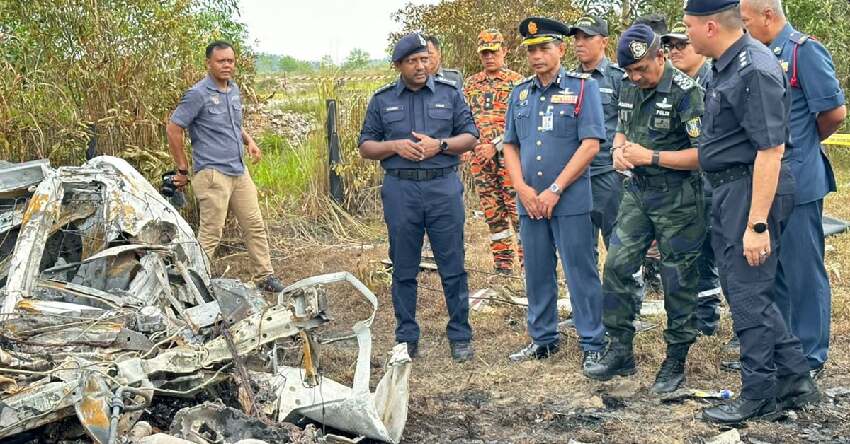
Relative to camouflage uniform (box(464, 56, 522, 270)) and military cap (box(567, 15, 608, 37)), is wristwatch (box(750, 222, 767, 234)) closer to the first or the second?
military cap (box(567, 15, 608, 37))

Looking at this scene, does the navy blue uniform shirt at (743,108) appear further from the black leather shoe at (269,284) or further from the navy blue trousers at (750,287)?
the black leather shoe at (269,284)

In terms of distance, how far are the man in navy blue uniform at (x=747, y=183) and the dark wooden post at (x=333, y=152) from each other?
6.24 m

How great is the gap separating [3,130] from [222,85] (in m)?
1.91

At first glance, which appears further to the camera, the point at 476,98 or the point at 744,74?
the point at 476,98

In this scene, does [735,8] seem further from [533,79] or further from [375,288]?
[375,288]

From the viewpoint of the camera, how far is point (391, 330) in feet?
23.6

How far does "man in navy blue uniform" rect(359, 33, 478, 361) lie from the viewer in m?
6.18

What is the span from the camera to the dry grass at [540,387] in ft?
16.0

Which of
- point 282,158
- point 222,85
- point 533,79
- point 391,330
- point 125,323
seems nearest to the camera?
point 125,323

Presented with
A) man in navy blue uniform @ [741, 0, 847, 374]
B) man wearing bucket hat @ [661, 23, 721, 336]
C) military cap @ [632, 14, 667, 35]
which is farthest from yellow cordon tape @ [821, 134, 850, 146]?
man in navy blue uniform @ [741, 0, 847, 374]

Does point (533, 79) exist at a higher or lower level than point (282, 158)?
higher

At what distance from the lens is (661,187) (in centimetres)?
538

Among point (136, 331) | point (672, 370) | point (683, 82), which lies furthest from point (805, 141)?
point (136, 331)

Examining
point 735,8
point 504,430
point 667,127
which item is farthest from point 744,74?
point 504,430
